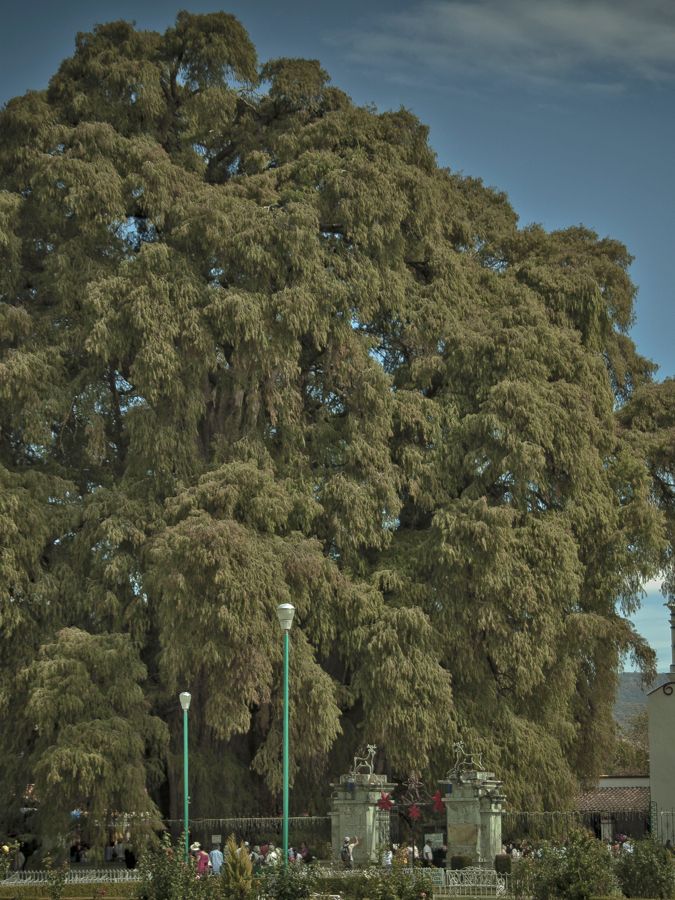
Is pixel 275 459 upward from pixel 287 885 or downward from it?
upward

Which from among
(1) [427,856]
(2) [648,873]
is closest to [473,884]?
(2) [648,873]

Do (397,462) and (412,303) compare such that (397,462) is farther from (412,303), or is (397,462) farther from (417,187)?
(417,187)

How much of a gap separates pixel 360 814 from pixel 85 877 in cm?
595

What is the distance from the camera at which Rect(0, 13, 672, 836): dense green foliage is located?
32938 millimetres

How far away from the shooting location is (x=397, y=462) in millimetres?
38188

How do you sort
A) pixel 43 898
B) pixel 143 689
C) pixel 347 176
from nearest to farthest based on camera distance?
pixel 43 898, pixel 143 689, pixel 347 176

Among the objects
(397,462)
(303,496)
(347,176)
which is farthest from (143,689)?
(347,176)

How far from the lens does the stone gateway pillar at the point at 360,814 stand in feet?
101

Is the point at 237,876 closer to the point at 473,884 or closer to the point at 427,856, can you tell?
the point at 473,884

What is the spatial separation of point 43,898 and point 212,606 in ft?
29.4

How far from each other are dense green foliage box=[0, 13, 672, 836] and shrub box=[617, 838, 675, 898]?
11.4m

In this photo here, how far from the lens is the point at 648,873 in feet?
72.1

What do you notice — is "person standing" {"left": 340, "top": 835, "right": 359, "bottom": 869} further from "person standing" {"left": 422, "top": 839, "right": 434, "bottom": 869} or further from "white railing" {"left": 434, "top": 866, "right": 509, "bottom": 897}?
"white railing" {"left": 434, "top": 866, "right": 509, "bottom": 897}

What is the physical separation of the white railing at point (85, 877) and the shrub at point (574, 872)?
842 cm
